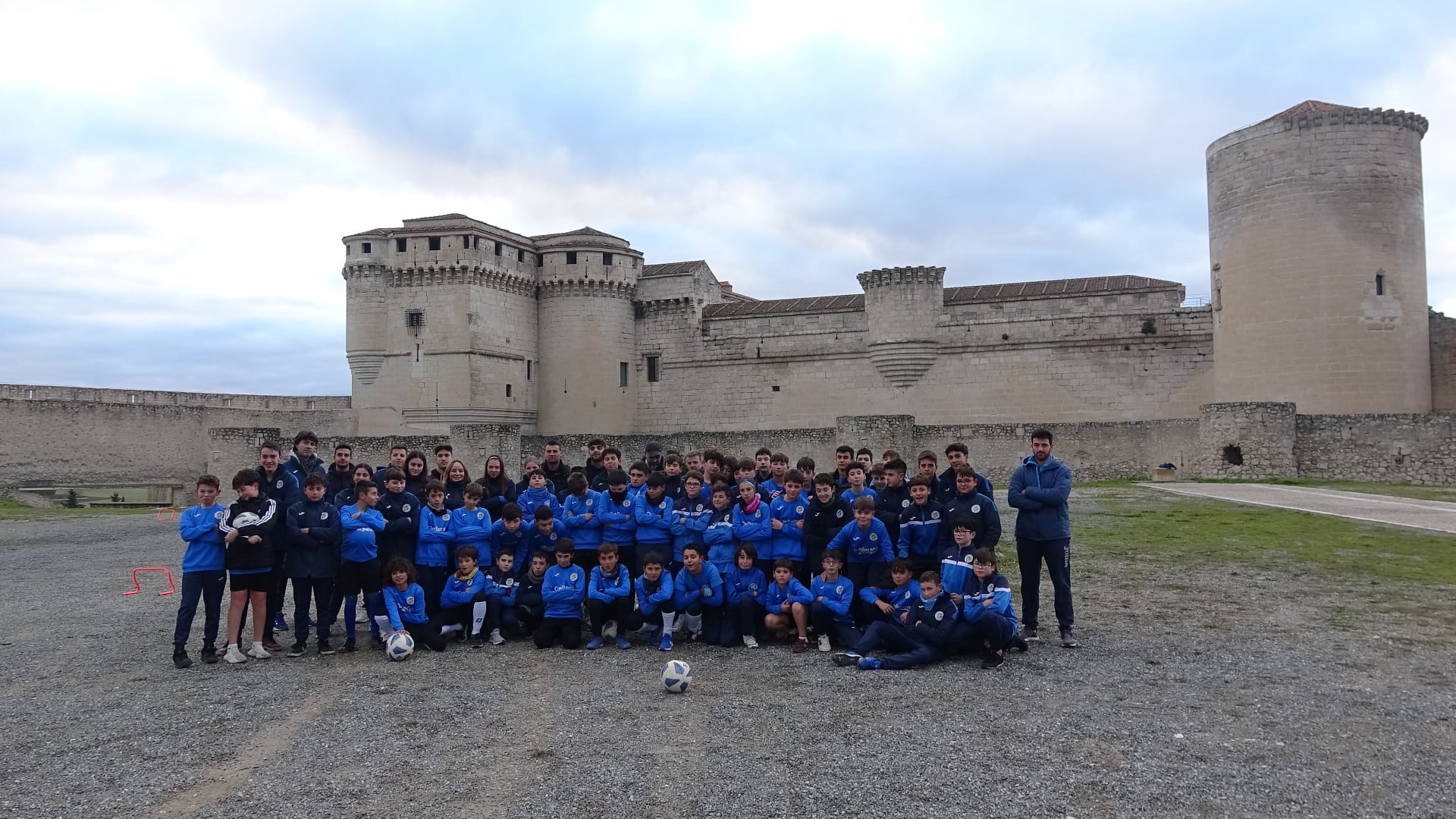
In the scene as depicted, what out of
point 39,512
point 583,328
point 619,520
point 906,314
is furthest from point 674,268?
point 619,520

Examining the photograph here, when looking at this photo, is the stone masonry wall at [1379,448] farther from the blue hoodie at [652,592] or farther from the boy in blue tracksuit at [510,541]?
the boy in blue tracksuit at [510,541]

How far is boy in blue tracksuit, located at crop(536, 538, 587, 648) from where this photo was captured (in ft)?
24.1

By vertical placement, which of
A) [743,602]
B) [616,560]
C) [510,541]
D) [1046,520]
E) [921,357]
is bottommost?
[743,602]

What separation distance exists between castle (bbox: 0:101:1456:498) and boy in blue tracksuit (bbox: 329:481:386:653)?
1666cm

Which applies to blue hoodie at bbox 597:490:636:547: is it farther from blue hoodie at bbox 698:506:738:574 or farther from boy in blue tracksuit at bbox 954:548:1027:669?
boy in blue tracksuit at bbox 954:548:1027:669

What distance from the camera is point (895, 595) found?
6.93 metres

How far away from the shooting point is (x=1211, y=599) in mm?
8258

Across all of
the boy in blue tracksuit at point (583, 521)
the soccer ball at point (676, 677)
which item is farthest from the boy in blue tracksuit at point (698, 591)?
the soccer ball at point (676, 677)

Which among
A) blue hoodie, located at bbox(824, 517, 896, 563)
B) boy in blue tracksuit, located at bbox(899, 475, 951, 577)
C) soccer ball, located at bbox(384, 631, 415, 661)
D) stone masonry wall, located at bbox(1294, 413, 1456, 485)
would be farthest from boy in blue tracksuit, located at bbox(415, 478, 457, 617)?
stone masonry wall, located at bbox(1294, 413, 1456, 485)

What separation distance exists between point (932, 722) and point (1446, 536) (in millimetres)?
9410

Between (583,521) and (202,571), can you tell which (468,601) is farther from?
(202,571)

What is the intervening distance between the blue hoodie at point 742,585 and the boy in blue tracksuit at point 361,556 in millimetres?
2823

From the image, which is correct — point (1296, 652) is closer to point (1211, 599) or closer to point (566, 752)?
point (1211, 599)

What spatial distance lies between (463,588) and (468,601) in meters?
0.11
